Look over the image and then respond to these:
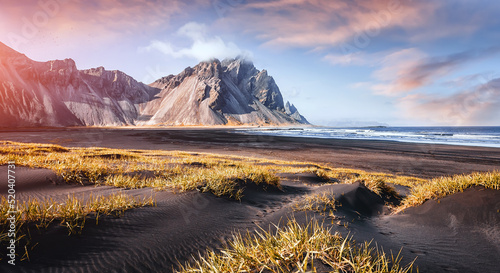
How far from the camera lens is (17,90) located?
131 m

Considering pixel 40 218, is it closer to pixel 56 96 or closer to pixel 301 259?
pixel 301 259

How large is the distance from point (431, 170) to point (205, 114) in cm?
17651

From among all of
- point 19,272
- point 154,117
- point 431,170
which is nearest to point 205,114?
point 154,117

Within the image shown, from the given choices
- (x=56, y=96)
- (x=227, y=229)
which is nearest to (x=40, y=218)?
(x=227, y=229)

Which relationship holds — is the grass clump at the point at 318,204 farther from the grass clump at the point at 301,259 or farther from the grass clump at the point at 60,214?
the grass clump at the point at 60,214

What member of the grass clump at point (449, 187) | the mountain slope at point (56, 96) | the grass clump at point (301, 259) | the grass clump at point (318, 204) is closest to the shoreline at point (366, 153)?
the grass clump at point (449, 187)

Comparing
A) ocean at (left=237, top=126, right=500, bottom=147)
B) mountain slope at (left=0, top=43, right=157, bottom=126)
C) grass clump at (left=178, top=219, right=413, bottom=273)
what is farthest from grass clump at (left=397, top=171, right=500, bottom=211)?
mountain slope at (left=0, top=43, right=157, bottom=126)

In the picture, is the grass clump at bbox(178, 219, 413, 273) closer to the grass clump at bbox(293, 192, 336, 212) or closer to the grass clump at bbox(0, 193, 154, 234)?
the grass clump at bbox(0, 193, 154, 234)

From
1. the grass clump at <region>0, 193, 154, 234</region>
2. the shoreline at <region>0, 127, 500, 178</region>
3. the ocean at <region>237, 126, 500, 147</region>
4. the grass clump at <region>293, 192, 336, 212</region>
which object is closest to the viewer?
the grass clump at <region>0, 193, 154, 234</region>

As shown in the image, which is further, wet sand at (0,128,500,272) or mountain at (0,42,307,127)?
mountain at (0,42,307,127)

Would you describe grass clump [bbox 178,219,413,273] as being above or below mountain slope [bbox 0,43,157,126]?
below

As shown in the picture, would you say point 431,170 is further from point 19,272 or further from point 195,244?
point 19,272

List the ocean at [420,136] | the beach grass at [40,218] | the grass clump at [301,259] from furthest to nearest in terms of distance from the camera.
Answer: the ocean at [420,136] → the beach grass at [40,218] → the grass clump at [301,259]

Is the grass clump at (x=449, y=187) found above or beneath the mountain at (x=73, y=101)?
beneath
